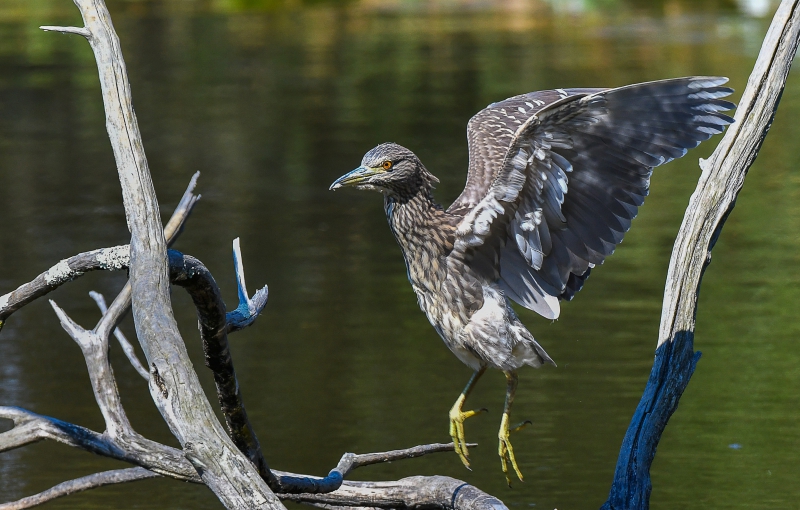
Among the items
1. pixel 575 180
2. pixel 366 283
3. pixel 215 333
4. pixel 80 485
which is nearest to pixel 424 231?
pixel 575 180

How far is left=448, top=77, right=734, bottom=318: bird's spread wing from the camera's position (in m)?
3.62

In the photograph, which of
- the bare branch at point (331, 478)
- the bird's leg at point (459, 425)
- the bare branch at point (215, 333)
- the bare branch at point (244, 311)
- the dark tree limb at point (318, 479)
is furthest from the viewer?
the bird's leg at point (459, 425)

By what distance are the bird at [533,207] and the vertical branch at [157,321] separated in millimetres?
983

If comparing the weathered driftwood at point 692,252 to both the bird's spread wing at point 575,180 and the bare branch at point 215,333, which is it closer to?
the bird's spread wing at point 575,180

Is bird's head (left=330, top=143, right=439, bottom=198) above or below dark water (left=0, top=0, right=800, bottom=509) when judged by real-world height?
above

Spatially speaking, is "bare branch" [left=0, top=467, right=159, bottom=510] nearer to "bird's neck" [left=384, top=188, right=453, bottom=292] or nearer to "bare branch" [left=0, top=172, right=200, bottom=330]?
"bare branch" [left=0, top=172, right=200, bottom=330]

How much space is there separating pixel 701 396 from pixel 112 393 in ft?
11.1

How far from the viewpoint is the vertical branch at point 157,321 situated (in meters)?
2.86

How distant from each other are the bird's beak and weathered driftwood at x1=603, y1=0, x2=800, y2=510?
105 centimetres

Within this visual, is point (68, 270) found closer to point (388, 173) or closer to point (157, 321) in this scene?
point (157, 321)

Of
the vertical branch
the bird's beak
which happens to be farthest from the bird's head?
the vertical branch

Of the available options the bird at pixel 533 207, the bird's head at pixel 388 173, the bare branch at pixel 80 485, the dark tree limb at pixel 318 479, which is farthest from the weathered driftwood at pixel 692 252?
the bare branch at pixel 80 485

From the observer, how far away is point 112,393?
4035 mm

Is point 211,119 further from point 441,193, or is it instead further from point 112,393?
point 112,393
